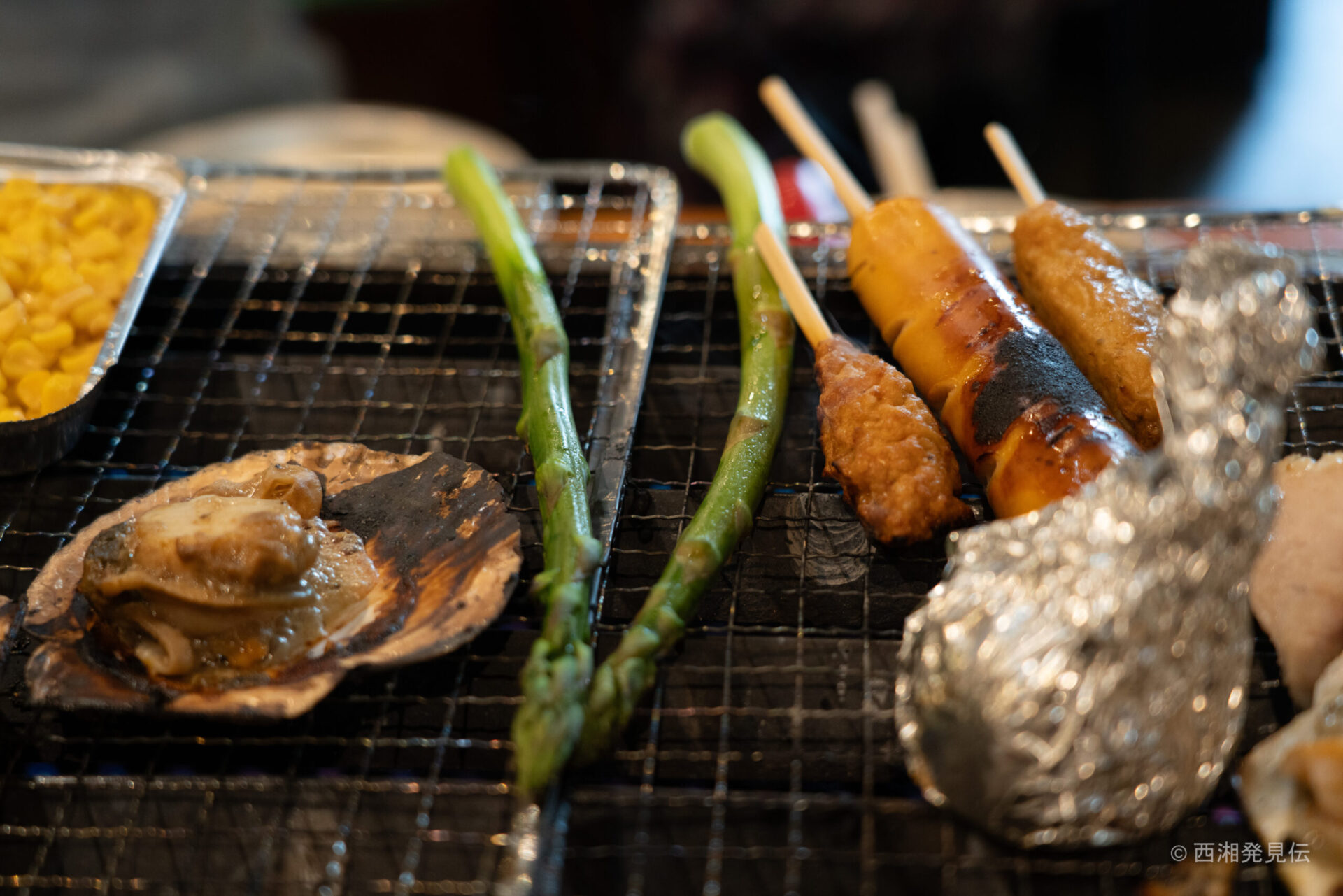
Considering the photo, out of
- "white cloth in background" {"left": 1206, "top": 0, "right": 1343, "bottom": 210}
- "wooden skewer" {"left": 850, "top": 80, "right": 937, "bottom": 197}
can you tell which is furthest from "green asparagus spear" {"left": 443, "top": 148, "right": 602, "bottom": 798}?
"white cloth in background" {"left": 1206, "top": 0, "right": 1343, "bottom": 210}

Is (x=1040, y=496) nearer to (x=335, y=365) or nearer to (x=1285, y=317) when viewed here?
(x=1285, y=317)

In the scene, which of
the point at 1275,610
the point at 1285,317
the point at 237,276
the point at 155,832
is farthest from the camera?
the point at 237,276

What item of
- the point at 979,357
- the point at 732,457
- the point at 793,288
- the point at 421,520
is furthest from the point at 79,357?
the point at 979,357

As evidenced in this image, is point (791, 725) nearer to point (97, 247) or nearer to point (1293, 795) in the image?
point (1293, 795)

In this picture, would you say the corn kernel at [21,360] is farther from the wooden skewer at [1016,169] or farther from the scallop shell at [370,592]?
the wooden skewer at [1016,169]

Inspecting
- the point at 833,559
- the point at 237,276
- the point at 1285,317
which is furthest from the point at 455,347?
the point at 1285,317

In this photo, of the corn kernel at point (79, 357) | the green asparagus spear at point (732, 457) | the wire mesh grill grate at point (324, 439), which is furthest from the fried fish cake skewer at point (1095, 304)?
the corn kernel at point (79, 357)
